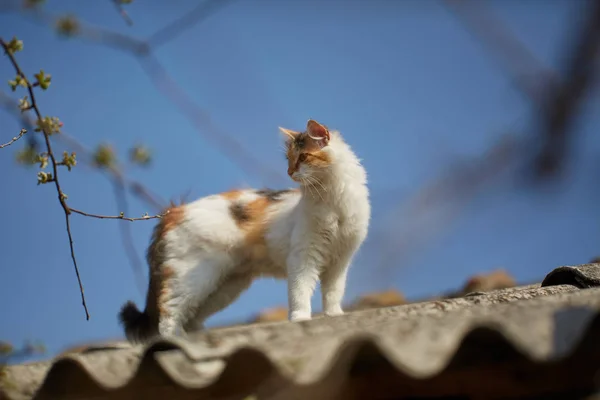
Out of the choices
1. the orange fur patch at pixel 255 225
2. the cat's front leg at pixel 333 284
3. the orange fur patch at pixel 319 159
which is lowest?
the cat's front leg at pixel 333 284

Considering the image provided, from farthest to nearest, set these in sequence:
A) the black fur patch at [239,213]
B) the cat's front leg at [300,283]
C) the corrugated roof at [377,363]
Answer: the black fur patch at [239,213] < the cat's front leg at [300,283] < the corrugated roof at [377,363]

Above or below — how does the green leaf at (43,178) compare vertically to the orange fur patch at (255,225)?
above

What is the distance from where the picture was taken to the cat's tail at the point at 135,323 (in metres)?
5.59

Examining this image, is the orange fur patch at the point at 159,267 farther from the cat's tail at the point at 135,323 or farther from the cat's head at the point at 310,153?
the cat's head at the point at 310,153

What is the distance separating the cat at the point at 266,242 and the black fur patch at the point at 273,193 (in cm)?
1

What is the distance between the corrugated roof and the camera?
1840mm

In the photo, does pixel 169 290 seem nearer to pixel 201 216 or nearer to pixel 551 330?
pixel 201 216

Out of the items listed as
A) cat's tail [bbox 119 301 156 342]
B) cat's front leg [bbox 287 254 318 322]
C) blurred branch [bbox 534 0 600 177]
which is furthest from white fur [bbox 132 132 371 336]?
blurred branch [bbox 534 0 600 177]

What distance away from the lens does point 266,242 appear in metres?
5.66

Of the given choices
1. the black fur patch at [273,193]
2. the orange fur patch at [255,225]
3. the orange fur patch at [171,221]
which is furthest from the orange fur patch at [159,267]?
the black fur patch at [273,193]

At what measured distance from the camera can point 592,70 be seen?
73 cm

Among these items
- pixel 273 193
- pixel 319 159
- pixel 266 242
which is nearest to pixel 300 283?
pixel 266 242

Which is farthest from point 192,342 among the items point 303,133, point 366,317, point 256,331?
point 303,133

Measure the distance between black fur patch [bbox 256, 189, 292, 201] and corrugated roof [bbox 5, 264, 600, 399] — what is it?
358 centimetres
